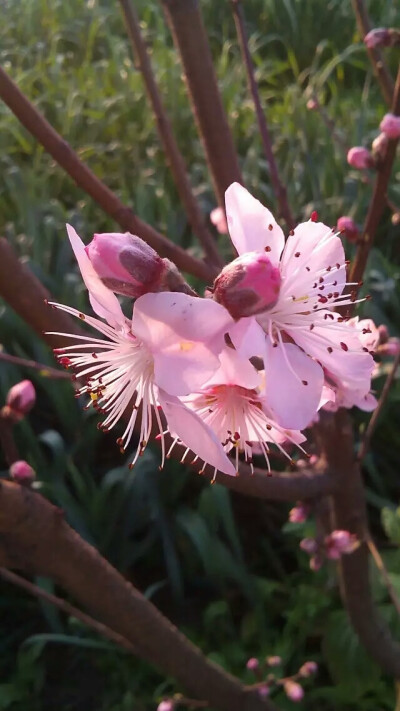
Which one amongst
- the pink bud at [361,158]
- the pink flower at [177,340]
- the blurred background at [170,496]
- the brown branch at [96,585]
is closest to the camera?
the pink flower at [177,340]

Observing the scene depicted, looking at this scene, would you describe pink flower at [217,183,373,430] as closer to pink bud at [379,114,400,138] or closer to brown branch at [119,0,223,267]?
pink bud at [379,114,400,138]

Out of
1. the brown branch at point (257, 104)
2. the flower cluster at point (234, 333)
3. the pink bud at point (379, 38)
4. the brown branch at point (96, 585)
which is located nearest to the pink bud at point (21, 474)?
the brown branch at point (96, 585)

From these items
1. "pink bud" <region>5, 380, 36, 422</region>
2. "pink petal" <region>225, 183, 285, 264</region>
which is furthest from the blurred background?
"pink petal" <region>225, 183, 285, 264</region>

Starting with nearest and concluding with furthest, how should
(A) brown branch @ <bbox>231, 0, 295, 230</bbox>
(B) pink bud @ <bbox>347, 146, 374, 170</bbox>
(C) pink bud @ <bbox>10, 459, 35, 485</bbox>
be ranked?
(C) pink bud @ <bbox>10, 459, 35, 485</bbox>
(B) pink bud @ <bbox>347, 146, 374, 170</bbox>
(A) brown branch @ <bbox>231, 0, 295, 230</bbox>

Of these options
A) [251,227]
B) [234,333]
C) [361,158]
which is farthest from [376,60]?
[234,333]

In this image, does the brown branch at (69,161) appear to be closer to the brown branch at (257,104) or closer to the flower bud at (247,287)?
the brown branch at (257,104)

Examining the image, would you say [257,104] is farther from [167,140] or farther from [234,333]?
[234,333]

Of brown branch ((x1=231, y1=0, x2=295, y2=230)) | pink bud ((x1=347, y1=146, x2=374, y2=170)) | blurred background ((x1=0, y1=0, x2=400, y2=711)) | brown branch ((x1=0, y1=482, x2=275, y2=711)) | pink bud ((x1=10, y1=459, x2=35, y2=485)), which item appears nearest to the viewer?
brown branch ((x1=0, y1=482, x2=275, y2=711))
